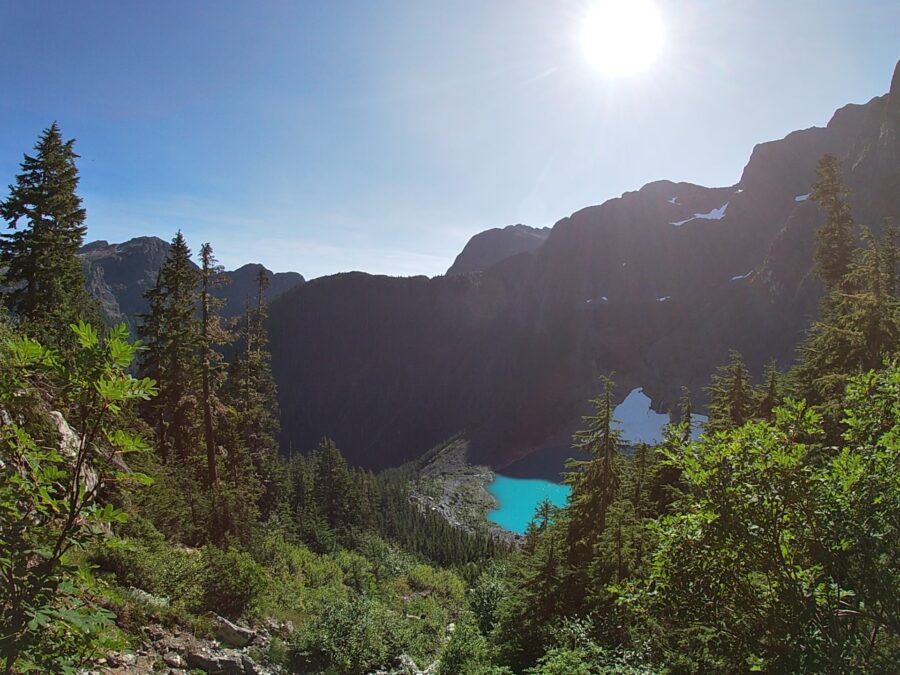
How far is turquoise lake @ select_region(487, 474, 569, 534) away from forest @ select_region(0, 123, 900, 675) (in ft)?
171

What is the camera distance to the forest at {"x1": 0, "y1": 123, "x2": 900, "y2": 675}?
10.3ft

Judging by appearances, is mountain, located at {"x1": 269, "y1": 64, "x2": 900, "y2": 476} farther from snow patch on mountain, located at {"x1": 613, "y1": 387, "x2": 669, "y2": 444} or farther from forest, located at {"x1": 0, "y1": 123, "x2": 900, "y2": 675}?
forest, located at {"x1": 0, "y1": 123, "x2": 900, "y2": 675}

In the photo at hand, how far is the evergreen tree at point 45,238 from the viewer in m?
18.8

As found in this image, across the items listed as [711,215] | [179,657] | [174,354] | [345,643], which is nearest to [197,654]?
[179,657]

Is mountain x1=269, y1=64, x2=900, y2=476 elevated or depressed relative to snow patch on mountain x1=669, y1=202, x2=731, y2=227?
depressed

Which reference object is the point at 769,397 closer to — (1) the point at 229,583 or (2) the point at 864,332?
(2) the point at 864,332

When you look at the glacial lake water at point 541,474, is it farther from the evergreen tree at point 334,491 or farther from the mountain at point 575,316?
the evergreen tree at point 334,491

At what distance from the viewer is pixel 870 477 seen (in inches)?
150

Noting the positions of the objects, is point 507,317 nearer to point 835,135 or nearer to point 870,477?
point 835,135

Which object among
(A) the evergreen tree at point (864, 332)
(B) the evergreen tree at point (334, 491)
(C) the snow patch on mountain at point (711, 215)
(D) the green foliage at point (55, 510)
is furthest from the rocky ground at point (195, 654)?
(C) the snow patch on mountain at point (711, 215)

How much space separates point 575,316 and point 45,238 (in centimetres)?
14487

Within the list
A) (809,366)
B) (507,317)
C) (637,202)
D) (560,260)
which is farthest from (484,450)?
(809,366)

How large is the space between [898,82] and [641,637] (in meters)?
134

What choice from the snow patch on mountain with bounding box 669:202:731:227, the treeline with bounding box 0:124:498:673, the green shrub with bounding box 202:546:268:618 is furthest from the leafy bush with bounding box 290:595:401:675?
the snow patch on mountain with bounding box 669:202:731:227
